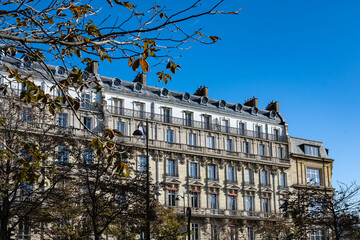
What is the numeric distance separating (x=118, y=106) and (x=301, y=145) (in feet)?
77.3

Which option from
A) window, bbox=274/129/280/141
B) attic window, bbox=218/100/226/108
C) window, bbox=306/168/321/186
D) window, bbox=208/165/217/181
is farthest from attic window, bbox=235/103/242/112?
window, bbox=306/168/321/186

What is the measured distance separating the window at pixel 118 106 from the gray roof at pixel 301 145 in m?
21.3

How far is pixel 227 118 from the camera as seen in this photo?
210 feet

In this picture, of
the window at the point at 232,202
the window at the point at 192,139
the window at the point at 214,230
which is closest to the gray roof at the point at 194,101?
the window at the point at 192,139

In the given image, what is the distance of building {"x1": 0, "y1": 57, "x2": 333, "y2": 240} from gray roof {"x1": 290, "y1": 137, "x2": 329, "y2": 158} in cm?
11

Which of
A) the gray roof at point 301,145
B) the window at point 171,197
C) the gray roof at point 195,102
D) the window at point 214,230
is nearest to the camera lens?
the window at point 171,197

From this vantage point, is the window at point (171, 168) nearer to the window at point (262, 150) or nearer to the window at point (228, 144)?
the window at point (228, 144)

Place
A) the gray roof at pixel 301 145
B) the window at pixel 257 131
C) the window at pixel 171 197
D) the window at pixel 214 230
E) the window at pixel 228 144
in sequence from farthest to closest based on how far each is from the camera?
the gray roof at pixel 301 145, the window at pixel 257 131, the window at pixel 228 144, the window at pixel 214 230, the window at pixel 171 197

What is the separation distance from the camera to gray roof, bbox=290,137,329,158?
68.1 metres

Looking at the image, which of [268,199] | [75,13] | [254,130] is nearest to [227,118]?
[254,130]

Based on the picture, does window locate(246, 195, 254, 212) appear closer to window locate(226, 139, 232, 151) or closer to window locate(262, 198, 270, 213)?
window locate(262, 198, 270, 213)

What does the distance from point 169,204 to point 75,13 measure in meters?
47.5

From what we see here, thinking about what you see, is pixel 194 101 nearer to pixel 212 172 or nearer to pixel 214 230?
pixel 212 172

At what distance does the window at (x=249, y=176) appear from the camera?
62.8 m
